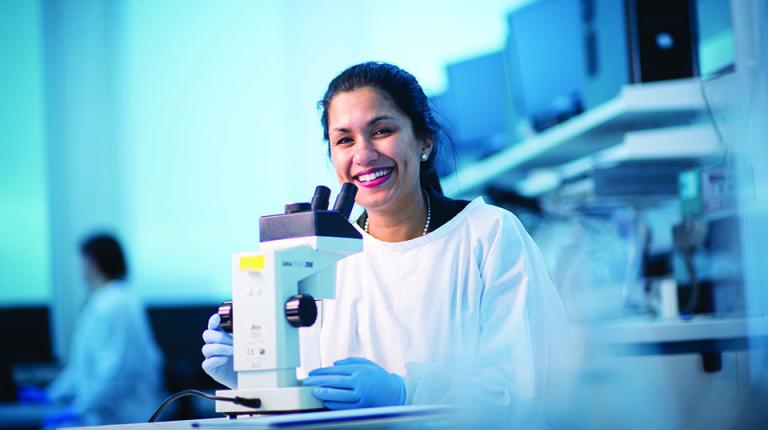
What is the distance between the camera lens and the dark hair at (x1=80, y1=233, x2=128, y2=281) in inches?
157

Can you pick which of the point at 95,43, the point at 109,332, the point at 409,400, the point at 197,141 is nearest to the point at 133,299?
the point at 109,332

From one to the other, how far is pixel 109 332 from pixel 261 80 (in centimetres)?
190

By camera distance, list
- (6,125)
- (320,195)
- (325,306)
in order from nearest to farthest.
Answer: (320,195) → (325,306) → (6,125)

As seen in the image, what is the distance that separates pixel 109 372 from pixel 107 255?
2.01 ft

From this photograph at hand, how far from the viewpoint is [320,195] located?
3.93 feet

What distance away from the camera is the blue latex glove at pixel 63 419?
366 centimetres

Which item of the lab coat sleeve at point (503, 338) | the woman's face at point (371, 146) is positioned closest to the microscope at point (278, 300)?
the lab coat sleeve at point (503, 338)

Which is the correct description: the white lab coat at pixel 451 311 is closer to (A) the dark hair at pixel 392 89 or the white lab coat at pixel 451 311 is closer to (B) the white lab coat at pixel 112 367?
(A) the dark hair at pixel 392 89

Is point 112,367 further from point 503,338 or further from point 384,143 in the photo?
point 503,338

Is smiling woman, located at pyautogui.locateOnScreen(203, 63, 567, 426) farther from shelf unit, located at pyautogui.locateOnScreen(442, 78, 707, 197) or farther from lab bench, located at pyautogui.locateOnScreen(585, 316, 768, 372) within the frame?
lab bench, located at pyautogui.locateOnScreen(585, 316, 768, 372)

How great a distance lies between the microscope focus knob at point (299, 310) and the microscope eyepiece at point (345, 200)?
18 cm

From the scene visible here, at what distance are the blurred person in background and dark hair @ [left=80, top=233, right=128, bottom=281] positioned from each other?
2.6 inches

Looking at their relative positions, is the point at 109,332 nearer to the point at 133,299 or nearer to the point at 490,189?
the point at 133,299

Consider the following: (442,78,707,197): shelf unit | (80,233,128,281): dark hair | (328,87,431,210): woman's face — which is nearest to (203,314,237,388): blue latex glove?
(328,87,431,210): woman's face
